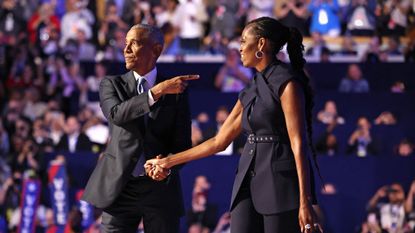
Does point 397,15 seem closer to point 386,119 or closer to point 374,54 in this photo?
point 374,54

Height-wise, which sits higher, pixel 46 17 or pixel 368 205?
pixel 46 17

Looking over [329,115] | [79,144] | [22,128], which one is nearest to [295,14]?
[329,115]

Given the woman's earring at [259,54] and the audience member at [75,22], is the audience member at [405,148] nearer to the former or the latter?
the audience member at [75,22]

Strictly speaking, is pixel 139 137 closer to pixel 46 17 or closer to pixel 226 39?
pixel 226 39

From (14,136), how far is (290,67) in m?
8.08

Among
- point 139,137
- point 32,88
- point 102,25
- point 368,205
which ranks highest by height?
point 102,25

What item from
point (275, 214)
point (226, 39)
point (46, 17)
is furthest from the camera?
point (46, 17)

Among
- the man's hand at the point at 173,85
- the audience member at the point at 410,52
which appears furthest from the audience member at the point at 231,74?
the man's hand at the point at 173,85

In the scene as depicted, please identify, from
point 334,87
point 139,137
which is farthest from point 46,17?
point 139,137

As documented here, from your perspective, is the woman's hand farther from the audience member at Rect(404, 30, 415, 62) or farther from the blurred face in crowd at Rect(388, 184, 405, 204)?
the audience member at Rect(404, 30, 415, 62)

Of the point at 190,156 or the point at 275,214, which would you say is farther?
the point at 190,156

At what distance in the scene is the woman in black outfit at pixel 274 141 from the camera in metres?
4.41

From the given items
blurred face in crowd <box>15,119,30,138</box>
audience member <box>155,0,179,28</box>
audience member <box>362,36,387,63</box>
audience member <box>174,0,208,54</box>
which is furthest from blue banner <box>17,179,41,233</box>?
audience member <box>362,36,387,63</box>

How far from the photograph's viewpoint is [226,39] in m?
14.0
